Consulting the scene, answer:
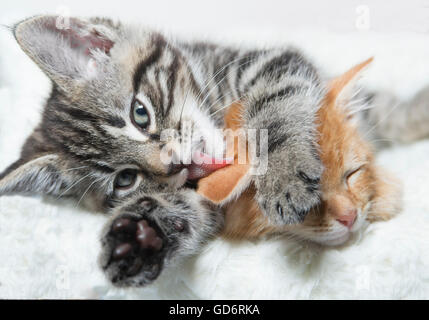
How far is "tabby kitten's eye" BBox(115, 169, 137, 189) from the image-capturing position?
929 millimetres

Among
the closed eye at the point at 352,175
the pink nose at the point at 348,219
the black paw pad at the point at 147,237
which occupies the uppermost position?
the closed eye at the point at 352,175

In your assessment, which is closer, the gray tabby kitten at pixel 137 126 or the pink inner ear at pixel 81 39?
the gray tabby kitten at pixel 137 126

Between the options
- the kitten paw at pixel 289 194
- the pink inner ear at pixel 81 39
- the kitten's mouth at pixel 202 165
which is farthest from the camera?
the pink inner ear at pixel 81 39

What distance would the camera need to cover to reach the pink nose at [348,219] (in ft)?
2.50

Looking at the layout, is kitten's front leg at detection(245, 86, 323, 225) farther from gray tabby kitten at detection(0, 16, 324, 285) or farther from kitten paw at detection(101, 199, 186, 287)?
kitten paw at detection(101, 199, 186, 287)

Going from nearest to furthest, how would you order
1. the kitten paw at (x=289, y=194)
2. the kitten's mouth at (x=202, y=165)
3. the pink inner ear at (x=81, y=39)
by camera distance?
1. the kitten paw at (x=289, y=194)
2. the kitten's mouth at (x=202, y=165)
3. the pink inner ear at (x=81, y=39)

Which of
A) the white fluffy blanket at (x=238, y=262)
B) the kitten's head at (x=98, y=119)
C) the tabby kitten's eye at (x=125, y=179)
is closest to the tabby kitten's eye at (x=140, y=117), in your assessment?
the kitten's head at (x=98, y=119)

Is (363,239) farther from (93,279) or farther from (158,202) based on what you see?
(93,279)

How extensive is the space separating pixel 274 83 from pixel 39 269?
681mm

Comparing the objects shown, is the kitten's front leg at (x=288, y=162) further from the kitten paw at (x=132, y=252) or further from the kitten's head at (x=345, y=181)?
the kitten paw at (x=132, y=252)

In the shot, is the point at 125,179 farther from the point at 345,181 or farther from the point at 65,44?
the point at 345,181
